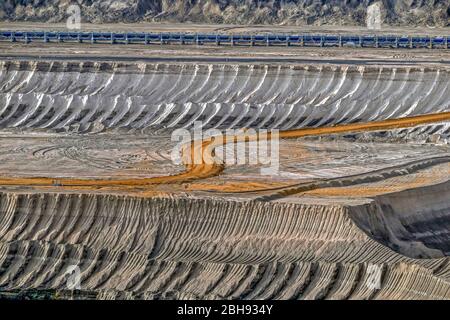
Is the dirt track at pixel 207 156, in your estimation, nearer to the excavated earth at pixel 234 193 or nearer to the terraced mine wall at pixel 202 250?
the excavated earth at pixel 234 193

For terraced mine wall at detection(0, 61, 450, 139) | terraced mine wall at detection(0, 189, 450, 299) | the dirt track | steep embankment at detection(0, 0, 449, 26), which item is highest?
terraced mine wall at detection(0, 189, 450, 299)

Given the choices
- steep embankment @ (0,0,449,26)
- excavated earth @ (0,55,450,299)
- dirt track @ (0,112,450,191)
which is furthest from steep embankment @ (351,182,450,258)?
steep embankment @ (0,0,449,26)

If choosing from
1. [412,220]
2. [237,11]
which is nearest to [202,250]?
[412,220]

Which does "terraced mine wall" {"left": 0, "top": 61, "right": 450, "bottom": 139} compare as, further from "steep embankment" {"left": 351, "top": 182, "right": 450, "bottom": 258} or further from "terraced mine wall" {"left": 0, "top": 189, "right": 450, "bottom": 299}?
"terraced mine wall" {"left": 0, "top": 189, "right": 450, "bottom": 299}

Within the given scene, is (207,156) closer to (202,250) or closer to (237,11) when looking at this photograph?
(202,250)

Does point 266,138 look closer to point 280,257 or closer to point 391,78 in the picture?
point 391,78

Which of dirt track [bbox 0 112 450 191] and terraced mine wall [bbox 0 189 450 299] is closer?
terraced mine wall [bbox 0 189 450 299]

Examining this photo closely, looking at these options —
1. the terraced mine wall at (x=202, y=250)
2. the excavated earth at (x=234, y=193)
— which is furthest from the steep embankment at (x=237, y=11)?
the terraced mine wall at (x=202, y=250)
